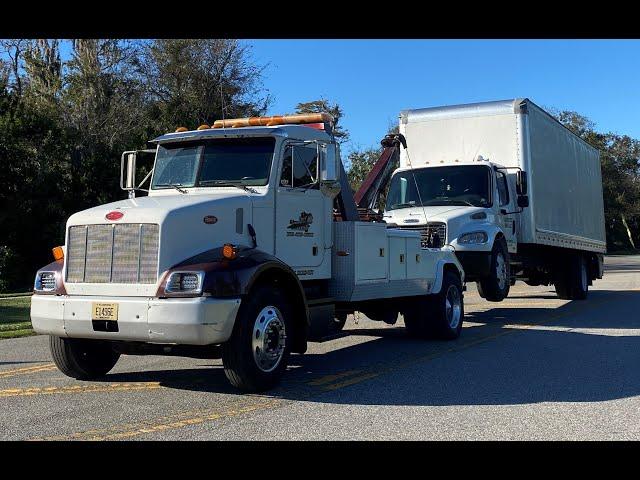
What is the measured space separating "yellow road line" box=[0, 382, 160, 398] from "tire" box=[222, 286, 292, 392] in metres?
1.09

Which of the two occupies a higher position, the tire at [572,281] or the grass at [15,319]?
the tire at [572,281]

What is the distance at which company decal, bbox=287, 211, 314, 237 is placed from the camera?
25.6ft

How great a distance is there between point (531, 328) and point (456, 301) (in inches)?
80.5

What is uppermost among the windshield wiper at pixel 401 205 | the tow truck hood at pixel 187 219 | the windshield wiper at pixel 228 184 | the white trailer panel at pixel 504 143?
the white trailer panel at pixel 504 143

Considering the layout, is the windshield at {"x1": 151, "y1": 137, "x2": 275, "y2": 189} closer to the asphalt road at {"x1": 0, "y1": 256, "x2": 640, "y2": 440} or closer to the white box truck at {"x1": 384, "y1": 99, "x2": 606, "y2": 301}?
the asphalt road at {"x1": 0, "y1": 256, "x2": 640, "y2": 440}

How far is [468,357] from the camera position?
9.22 meters

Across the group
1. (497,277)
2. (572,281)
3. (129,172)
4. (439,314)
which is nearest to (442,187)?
(497,277)

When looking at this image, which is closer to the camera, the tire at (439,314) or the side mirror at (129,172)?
the side mirror at (129,172)

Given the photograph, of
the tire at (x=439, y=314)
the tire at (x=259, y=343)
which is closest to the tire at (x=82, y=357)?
the tire at (x=259, y=343)

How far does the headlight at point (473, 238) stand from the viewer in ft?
40.3

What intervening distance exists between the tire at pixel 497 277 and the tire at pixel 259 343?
6428 mm

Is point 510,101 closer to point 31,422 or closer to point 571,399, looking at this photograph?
point 571,399

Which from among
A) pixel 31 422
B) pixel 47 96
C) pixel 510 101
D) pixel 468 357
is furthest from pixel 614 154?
pixel 31 422

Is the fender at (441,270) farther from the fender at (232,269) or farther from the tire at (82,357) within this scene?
the tire at (82,357)
